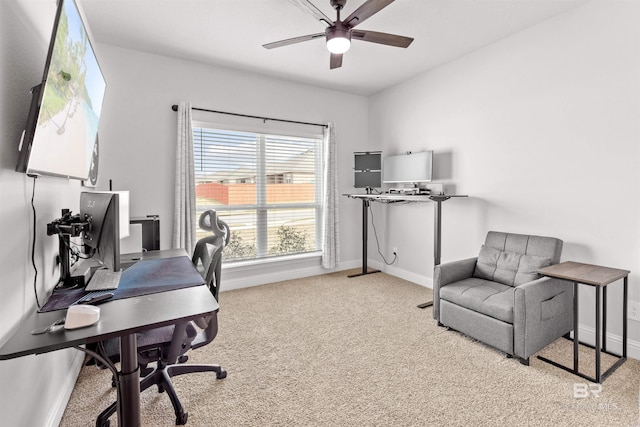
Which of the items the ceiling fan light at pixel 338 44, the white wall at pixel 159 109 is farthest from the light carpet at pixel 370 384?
the ceiling fan light at pixel 338 44

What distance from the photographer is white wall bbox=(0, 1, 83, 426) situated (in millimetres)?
1207

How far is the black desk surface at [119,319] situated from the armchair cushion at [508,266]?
245 centimetres

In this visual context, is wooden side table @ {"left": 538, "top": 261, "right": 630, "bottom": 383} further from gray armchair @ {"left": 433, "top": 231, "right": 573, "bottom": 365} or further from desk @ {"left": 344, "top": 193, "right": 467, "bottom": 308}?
desk @ {"left": 344, "top": 193, "right": 467, "bottom": 308}

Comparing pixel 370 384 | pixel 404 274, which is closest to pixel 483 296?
pixel 370 384

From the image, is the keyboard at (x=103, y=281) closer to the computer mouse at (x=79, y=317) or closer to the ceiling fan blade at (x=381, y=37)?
the computer mouse at (x=79, y=317)

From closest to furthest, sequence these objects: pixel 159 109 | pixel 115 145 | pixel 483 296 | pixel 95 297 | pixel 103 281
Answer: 1. pixel 95 297
2. pixel 103 281
3. pixel 483 296
4. pixel 115 145
5. pixel 159 109

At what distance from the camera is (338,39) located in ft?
7.64

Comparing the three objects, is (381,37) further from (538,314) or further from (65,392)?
(65,392)

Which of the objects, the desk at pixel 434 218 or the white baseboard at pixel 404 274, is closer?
the desk at pixel 434 218

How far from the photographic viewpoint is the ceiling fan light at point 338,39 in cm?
231

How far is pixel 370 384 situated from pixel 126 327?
5.02 ft

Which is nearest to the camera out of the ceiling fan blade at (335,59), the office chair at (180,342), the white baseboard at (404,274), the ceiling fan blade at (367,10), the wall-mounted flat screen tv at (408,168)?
the office chair at (180,342)

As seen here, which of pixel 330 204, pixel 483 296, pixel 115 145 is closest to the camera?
pixel 483 296

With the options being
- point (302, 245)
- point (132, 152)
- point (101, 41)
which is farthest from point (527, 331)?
point (101, 41)
